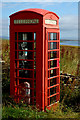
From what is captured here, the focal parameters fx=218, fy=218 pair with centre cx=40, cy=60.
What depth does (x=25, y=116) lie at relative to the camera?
4.55m

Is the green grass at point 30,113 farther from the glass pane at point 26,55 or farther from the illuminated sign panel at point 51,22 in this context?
the illuminated sign panel at point 51,22

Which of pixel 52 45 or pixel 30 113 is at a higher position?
pixel 52 45

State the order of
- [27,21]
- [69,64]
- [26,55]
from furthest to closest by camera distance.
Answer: [69,64] → [26,55] → [27,21]

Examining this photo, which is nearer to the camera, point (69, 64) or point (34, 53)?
point (34, 53)

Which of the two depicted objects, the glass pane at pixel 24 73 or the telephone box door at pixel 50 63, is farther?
the glass pane at pixel 24 73

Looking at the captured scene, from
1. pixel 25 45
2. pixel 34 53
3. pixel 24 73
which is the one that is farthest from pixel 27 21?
pixel 24 73

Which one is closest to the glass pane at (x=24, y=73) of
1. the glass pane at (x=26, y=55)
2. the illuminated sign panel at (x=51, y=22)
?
the glass pane at (x=26, y=55)

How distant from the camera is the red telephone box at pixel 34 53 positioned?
15.1 feet

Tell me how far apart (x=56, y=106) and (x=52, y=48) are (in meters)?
1.38

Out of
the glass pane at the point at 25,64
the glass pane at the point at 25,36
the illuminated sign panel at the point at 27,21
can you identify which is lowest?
the glass pane at the point at 25,64

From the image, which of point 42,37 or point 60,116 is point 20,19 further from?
point 60,116

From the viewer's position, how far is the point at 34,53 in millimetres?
4902

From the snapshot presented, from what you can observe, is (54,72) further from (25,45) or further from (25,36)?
(25,36)

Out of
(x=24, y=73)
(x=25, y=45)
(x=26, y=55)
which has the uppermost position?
(x=25, y=45)
